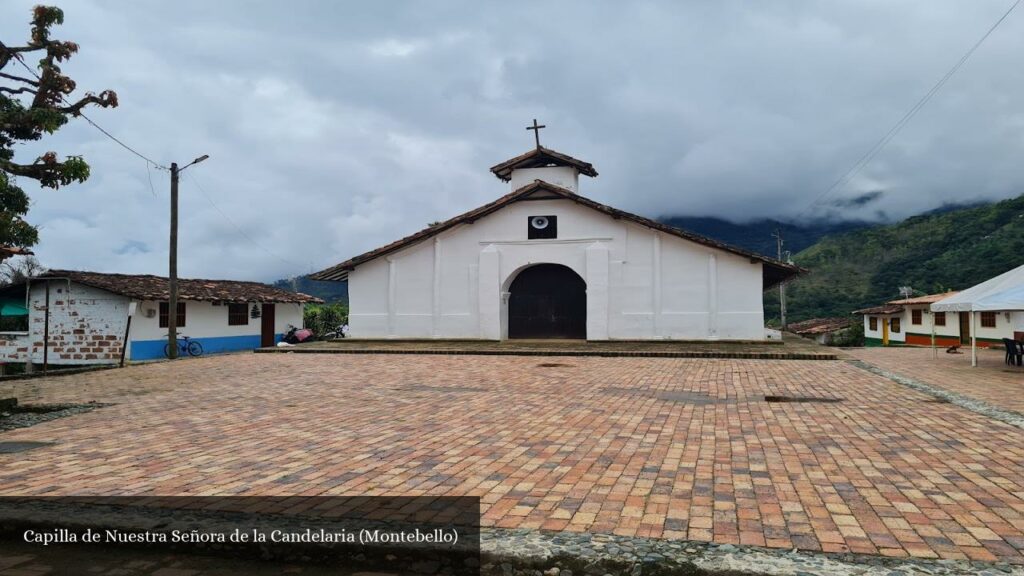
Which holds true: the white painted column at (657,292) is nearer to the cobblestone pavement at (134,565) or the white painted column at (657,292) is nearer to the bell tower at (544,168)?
the bell tower at (544,168)

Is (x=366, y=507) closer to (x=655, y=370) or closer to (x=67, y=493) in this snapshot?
(x=67, y=493)

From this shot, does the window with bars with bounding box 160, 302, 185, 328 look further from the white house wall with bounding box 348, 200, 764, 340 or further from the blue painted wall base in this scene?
the white house wall with bounding box 348, 200, 764, 340

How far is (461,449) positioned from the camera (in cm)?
511

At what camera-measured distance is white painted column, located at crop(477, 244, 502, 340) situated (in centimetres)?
2075

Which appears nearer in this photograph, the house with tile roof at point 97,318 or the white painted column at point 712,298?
the white painted column at point 712,298

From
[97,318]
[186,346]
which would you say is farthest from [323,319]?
[97,318]

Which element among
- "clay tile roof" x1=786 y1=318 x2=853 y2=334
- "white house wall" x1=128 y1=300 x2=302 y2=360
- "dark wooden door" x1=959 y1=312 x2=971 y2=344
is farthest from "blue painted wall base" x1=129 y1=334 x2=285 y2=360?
"clay tile roof" x1=786 y1=318 x2=853 y2=334

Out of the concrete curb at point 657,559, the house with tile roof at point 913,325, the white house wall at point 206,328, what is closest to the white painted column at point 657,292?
the house with tile roof at point 913,325

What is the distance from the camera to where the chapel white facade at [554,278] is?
1942 centimetres

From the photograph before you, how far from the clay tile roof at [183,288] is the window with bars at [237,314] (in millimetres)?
594

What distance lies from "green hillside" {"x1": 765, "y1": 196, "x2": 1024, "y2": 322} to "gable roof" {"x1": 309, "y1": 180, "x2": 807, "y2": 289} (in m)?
30.8

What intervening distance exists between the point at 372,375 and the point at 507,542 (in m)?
8.60

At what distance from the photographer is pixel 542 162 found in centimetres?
2469

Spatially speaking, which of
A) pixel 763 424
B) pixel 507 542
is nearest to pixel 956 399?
pixel 763 424
